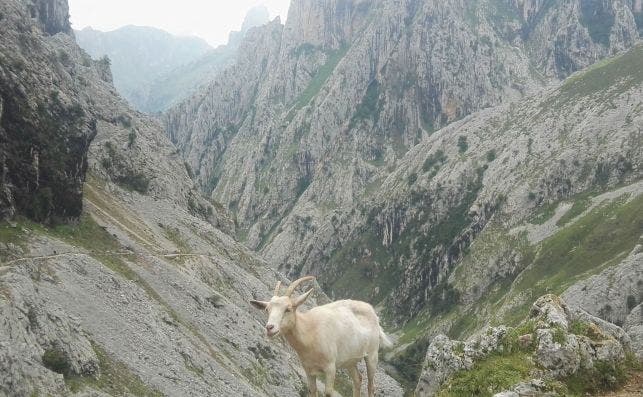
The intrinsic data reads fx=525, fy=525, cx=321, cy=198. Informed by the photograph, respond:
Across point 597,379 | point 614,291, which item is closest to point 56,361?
point 597,379

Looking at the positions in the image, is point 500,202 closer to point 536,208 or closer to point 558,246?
point 536,208

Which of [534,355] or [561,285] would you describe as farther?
[561,285]

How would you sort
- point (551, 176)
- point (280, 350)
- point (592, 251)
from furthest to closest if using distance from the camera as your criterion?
point (551, 176) < point (592, 251) < point (280, 350)

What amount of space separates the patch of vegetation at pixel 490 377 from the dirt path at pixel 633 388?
2.31 m

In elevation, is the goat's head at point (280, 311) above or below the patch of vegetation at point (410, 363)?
above

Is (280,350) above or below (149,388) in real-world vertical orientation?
below

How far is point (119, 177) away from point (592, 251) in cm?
11521

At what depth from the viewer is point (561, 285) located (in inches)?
4934

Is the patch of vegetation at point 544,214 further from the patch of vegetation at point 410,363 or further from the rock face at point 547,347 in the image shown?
the rock face at point 547,347

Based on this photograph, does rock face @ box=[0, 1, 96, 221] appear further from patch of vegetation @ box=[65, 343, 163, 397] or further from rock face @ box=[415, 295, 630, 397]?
rock face @ box=[415, 295, 630, 397]

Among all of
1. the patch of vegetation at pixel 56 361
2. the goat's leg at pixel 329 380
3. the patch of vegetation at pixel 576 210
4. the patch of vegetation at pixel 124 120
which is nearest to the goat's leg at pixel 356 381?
the goat's leg at pixel 329 380

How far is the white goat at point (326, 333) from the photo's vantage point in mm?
15414

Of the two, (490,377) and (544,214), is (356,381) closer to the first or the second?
(490,377)

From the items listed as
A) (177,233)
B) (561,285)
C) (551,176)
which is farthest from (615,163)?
(177,233)
